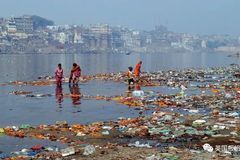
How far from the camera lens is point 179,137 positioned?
43.1ft

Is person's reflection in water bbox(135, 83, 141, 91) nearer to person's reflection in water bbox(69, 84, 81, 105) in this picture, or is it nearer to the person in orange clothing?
the person in orange clothing

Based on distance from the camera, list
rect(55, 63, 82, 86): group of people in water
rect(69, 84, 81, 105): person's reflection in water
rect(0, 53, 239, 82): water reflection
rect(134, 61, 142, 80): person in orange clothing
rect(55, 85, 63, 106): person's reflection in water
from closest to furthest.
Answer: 1. rect(69, 84, 81, 105): person's reflection in water
2. rect(55, 85, 63, 106): person's reflection in water
3. rect(55, 63, 82, 86): group of people in water
4. rect(134, 61, 142, 80): person in orange clothing
5. rect(0, 53, 239, 82): water reflection

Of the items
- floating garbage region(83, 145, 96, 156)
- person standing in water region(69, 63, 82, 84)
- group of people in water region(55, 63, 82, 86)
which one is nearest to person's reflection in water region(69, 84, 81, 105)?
person standing in water region(69, 63, 82, 84)

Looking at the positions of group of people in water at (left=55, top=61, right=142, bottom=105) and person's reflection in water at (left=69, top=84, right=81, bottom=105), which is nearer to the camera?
person's reflection in water at (left=69, top=84, right=81, bottom=105)

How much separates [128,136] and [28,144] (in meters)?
2.81

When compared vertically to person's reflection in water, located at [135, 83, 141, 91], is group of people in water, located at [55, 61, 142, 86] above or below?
above

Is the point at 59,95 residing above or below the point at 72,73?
below

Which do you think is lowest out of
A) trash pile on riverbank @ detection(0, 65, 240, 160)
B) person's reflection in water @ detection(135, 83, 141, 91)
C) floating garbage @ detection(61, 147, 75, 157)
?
person's reflection in water @ detection(135, 83, 141, 91)

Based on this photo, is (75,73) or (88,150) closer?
(88,150)

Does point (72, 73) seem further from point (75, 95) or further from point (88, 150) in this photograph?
point (88, 150)

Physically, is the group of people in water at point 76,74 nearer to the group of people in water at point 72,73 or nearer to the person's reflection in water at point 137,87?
the group of people in water at point 72,73

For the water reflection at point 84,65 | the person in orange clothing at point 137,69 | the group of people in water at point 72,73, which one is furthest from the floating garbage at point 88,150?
the water reflection at point 84,65

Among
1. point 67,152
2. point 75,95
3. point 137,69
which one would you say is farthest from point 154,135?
point 137,69

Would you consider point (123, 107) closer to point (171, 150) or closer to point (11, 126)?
point (11, 126)
